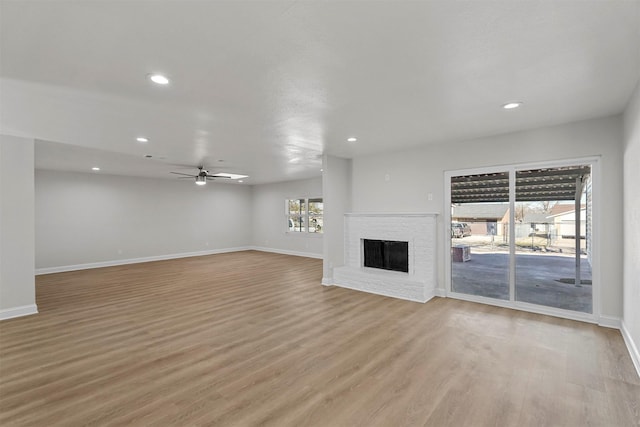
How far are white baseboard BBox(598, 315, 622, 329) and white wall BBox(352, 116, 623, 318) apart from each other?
46mm

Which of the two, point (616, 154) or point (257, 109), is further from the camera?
point (616, 154)

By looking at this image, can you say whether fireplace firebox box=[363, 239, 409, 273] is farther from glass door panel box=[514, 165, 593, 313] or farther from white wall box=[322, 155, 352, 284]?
glass door panel box=[514, 165, 593, 313]

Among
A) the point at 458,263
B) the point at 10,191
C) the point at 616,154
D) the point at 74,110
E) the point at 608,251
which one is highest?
the point at 74,110

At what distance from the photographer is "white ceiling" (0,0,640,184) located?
5.51 ft

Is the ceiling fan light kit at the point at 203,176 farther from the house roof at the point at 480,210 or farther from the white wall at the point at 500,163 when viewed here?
the house roof at the point at 480,210

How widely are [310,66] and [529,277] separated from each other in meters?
4.68

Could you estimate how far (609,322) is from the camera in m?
3.53

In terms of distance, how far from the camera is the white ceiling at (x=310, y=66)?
5.51ft

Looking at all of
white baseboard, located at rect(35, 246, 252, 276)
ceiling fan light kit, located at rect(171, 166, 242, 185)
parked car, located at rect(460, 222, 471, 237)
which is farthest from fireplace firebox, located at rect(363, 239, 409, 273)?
white baseboard, located at rect(35, 246, 252, 276)

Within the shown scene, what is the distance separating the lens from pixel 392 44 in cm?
198

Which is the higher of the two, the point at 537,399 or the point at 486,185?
the point at 486,185

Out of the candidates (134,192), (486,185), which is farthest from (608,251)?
(134,192)

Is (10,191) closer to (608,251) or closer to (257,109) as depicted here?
(257,109)

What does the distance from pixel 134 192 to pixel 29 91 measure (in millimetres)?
6397
